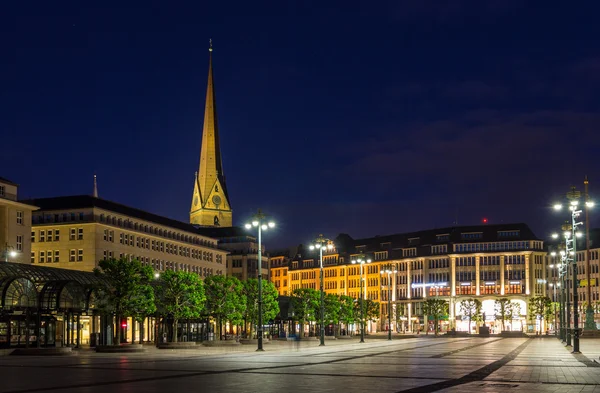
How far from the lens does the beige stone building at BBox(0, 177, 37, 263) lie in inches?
4793

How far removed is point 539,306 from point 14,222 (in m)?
112

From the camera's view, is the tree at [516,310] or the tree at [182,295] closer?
the tree at [182,295]

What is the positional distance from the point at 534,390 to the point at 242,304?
75197 millimetres

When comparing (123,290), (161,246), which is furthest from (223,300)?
(161,246)

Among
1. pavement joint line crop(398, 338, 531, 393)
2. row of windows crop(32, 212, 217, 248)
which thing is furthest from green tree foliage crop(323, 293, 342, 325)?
pavement joint line crop(398, 338, 531, 393)

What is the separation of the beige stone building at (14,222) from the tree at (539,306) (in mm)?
106097

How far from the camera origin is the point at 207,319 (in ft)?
366

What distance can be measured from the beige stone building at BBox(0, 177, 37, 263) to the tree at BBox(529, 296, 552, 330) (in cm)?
10610

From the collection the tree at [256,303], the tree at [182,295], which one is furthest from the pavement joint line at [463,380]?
the tree at [256,303]

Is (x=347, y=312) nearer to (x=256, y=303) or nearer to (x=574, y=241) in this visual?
(x=256, y=303)

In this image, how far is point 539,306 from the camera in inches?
7347

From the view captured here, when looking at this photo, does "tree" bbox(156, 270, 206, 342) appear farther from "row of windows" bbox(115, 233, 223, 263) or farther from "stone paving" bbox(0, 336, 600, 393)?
"row of windows" bbox(115, 233, 223, 263)

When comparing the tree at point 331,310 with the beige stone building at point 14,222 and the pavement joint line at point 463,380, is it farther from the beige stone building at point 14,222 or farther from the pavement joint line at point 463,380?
the pavement joint line at point 463,380

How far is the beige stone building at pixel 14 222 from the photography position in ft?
399
